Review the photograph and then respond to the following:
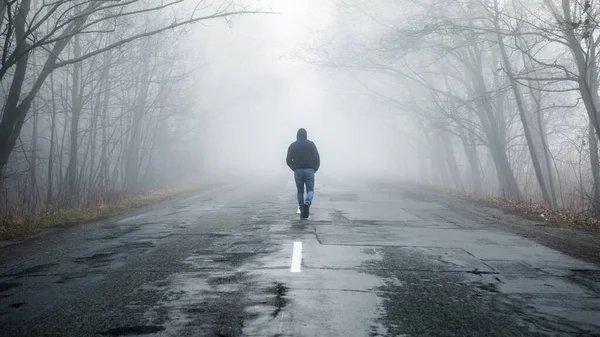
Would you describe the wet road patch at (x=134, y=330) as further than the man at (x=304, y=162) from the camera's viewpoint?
No

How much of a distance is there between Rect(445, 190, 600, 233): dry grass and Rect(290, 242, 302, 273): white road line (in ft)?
20.3

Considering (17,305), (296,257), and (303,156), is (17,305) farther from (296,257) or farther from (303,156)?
(303,156)

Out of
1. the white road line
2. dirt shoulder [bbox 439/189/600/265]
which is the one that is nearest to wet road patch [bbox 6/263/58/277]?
the white road line

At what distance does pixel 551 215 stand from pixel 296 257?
8.10m

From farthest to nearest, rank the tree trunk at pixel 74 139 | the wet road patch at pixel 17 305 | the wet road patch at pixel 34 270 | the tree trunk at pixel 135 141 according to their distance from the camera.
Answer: the tree trunk at pixel 135 141 → the tree trunk at pixel 74 139 → the wet road patch at pixel 34 270 → the wet road patch at pixel 17 305

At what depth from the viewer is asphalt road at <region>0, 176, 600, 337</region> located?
13.5 feet

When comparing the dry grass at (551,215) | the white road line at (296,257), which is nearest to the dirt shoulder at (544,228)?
the dry grass at (551,215)

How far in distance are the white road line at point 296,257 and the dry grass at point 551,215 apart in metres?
6.18

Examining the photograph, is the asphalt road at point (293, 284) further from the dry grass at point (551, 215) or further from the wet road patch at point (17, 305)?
the dry grass at point (551, 215)

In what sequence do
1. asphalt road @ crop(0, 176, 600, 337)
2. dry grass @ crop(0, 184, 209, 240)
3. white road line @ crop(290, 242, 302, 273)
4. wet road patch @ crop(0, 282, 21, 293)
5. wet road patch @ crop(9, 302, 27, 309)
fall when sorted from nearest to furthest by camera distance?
asphalt road @ crop(0, 176, 600, 337)
wet road patch @ crop(9, 302, 27, 309)
wet road patch @ crop(0, 282, 21, 293)
white road line @ crop(290, 242, 302, 273)
dry grass @ crop(0, 184, 209, 240)

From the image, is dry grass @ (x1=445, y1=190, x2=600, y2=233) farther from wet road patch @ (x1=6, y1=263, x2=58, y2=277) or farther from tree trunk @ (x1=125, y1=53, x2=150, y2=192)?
tree trunk @ (x1=125, y1=53, x2=150, y2=192)

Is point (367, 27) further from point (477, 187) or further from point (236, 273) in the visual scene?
point (236, 273)

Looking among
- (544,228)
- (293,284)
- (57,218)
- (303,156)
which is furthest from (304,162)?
(293,284)

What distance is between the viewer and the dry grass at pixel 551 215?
35.6ft
